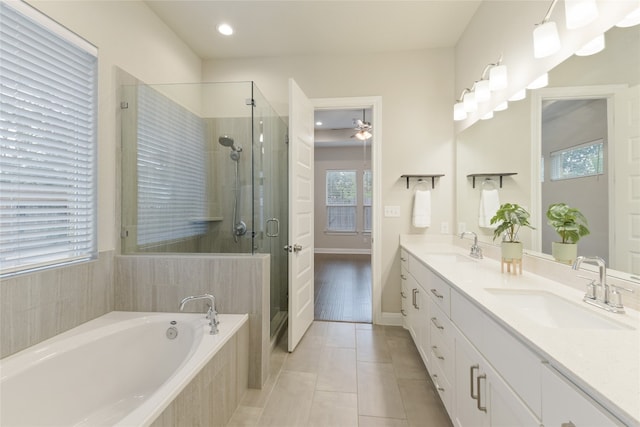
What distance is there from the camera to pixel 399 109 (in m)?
2.80

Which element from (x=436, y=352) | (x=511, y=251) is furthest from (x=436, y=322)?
(x=511, y=251)

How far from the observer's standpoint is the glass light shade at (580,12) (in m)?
1.14

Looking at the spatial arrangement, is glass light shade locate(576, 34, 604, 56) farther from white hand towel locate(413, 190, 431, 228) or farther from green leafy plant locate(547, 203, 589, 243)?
white hand towel locate(413, 190, 431, 228)

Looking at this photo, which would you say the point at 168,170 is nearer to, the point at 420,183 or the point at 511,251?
the point at 420,183

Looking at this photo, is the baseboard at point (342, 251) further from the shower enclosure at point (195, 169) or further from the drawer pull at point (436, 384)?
the drawer pull at point (436, 384)

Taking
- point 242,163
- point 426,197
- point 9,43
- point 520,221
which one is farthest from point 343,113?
point 9,43

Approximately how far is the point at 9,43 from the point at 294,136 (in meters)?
1.65

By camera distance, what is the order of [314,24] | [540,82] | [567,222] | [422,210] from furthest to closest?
[422,210]
[314,24]
[540,82]
[567,222]

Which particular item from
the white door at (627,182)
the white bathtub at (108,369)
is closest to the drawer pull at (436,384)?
the white door at (627,182)

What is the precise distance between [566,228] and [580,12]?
968 mm

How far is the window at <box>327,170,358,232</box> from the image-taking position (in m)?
6.96

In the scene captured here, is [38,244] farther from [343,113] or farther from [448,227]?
[343,113]

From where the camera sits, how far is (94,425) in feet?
4.37

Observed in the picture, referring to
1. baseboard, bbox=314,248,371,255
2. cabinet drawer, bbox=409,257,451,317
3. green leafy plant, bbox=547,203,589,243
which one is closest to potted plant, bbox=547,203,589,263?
green leafy plant, bbox=547,203,589,243
